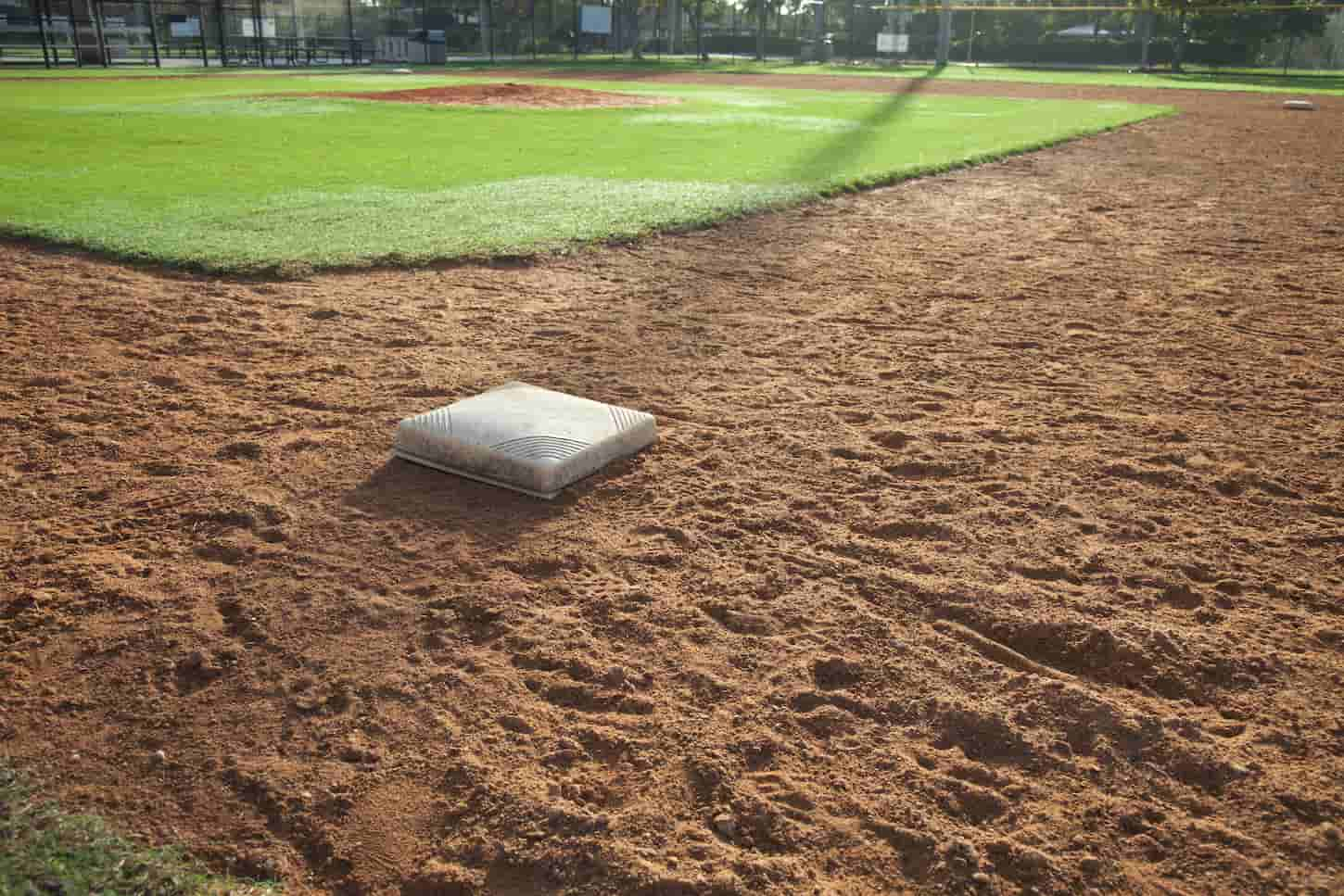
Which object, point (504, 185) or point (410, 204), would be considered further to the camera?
point (504, 185)

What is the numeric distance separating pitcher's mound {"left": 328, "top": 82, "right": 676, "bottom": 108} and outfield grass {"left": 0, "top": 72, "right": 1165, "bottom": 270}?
4.01 ft

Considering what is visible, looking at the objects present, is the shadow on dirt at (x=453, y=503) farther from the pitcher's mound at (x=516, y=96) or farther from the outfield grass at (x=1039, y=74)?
the outfield grass at (x=1039, y=74)

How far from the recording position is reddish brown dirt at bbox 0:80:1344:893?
1.97 m

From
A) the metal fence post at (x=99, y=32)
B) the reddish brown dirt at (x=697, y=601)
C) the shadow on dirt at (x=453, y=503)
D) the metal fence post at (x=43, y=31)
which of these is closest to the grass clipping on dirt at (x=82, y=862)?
the reddish brown dirt at (x=697, y=601)

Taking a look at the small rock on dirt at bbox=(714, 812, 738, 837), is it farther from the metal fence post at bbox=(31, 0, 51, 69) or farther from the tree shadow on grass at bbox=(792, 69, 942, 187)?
the metal fence post at bbox=(31, 0, 51, 69)

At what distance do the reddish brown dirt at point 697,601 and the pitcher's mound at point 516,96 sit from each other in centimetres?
1500

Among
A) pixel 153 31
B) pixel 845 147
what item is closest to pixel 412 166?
pixel 845 147

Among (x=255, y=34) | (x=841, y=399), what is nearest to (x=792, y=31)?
(x=255, y=34)

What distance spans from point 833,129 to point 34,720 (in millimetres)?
14543

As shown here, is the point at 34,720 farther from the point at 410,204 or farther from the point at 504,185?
the point at 504,185

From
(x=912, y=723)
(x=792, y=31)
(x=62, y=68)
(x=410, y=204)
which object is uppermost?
(x=792, y=31)

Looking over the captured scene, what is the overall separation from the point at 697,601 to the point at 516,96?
19954 mm

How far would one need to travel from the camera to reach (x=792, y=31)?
65312 mm

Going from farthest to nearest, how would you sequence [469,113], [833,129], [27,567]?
[469,113] → [833,129] → [27,567]
